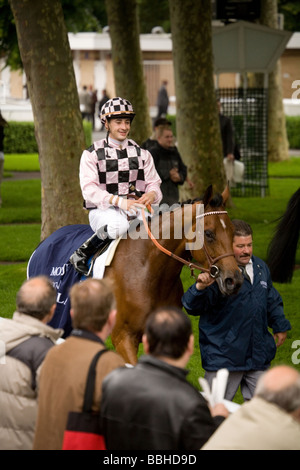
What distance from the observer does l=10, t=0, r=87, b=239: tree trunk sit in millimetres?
11617

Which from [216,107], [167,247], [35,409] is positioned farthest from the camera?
[216,107]

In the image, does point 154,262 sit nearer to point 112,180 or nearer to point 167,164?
point 112,180

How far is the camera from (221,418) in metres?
4.26

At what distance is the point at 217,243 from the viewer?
615cm

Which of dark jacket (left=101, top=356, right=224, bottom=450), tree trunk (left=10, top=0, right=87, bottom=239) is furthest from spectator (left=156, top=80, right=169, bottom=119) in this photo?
dark jacket (left=101, top=356, right=224, bottom=450)

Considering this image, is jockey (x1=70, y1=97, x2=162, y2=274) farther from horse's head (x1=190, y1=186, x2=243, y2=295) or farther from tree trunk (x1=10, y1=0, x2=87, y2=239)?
tree trunk (x1=10, y1=0, x2=87, y2=239)

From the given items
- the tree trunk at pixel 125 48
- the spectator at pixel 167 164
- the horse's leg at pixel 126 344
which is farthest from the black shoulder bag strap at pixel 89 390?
the tree trunk at pixel 125 48

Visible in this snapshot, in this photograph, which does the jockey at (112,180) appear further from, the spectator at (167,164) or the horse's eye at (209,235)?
the spectator at (167,164)

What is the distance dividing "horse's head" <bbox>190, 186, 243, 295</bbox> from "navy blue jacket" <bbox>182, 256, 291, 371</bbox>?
0.12 m

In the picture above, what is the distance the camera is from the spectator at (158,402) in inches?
149

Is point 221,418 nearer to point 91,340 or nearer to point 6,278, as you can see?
point 91,340

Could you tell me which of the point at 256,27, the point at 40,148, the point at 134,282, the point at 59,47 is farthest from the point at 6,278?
the point at 256,27

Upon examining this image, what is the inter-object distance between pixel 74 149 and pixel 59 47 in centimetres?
132

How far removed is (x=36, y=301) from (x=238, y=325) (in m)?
1.81
